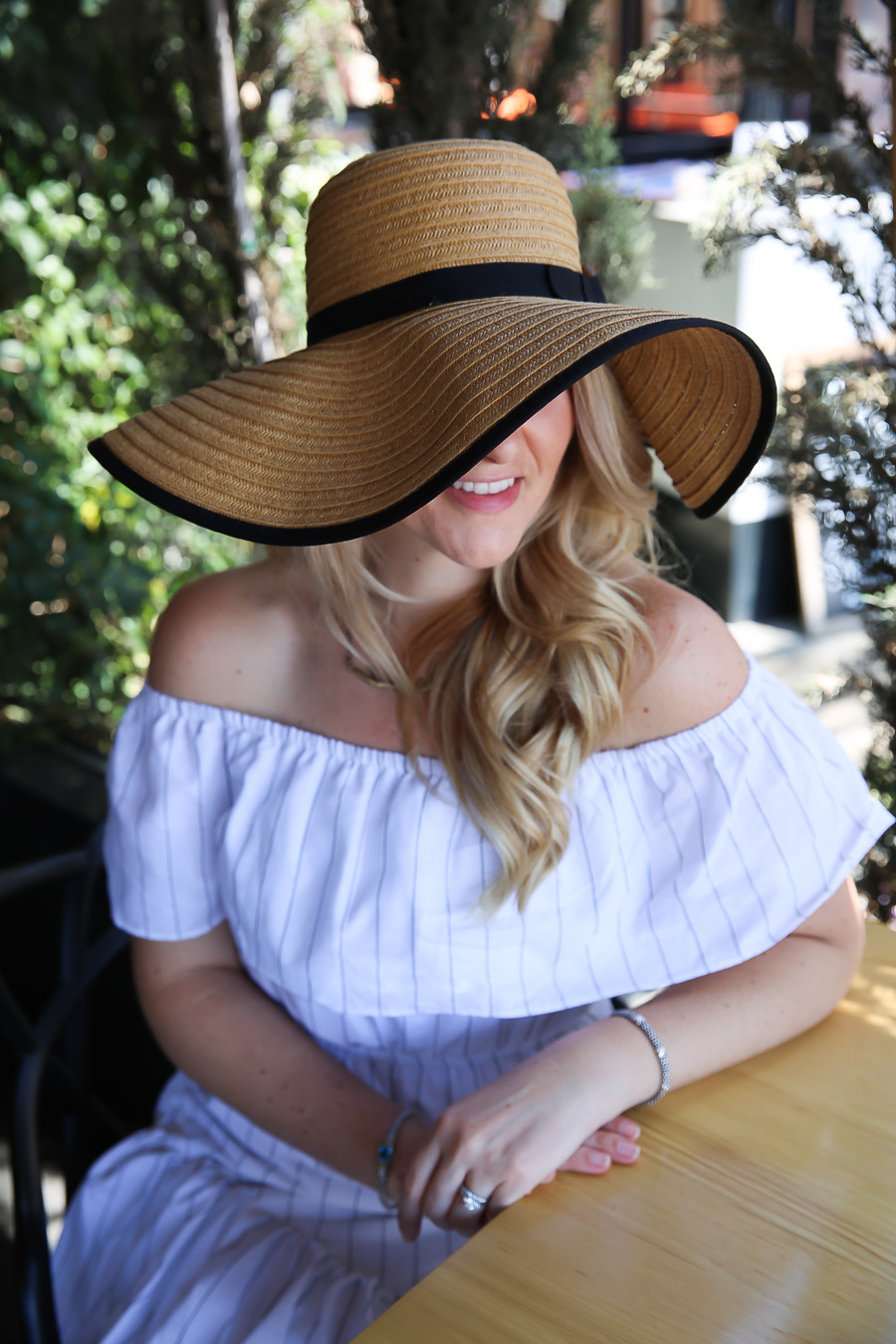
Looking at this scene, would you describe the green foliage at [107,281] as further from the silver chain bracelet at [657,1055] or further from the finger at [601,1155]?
the finger at [601,1155]

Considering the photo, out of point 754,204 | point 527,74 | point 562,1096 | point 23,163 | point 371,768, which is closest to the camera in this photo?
point 562,1096

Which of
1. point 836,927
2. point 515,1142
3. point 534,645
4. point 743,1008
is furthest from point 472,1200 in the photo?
point 534,645

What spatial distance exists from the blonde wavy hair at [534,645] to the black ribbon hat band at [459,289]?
16 centimetres

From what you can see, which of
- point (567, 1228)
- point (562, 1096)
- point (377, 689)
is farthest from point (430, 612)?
point (567, 1228)

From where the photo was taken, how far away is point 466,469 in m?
0.81

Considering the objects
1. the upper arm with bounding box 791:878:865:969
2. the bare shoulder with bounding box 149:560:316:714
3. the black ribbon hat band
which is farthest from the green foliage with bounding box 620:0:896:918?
the bare shoulder with bounding box 149:560:316:714

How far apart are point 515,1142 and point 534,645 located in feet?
1.77

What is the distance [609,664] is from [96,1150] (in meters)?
1.44

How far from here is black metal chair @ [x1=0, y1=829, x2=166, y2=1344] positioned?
1215 mm

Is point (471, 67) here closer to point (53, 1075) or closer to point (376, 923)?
point (376, 923)

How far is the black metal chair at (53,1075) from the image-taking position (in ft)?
3.99

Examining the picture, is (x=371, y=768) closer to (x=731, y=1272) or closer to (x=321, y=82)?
(x=731, y=1272)

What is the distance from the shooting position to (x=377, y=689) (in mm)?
1299

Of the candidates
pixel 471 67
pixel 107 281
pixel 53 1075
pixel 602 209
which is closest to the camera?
pixel 53 1075
